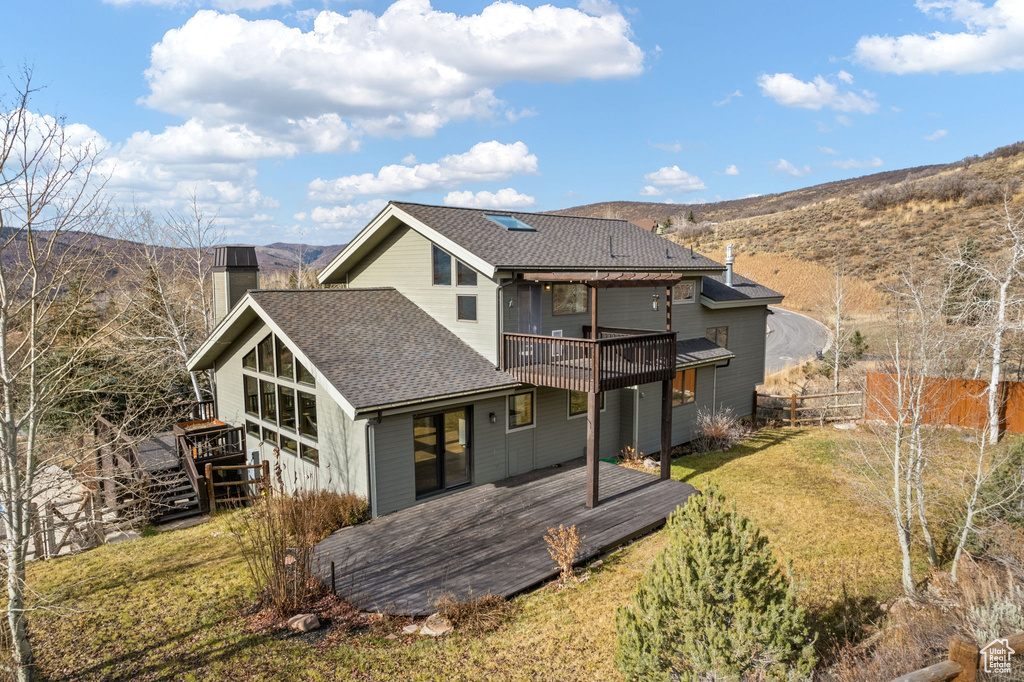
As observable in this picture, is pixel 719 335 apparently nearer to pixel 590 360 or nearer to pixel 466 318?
pixel 590 360

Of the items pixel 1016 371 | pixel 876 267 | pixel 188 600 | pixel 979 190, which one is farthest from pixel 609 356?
pixel 979 190

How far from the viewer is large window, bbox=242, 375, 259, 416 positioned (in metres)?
16.4

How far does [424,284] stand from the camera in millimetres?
16609

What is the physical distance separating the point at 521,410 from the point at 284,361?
6242 millimetres

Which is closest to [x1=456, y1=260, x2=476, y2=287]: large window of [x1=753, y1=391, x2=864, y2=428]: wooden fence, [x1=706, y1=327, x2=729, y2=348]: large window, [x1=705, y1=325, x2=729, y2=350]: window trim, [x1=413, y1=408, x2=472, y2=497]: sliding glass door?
[x1=413, y1=408, x2=472, y2=497]: sliding glass door

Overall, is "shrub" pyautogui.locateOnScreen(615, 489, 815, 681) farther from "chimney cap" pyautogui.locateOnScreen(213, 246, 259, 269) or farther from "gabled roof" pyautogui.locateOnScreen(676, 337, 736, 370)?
"chimney cap" pyautogui.locateOnScreen(213, 246, 259, 269)

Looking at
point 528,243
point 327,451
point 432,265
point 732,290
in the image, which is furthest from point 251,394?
point 732,290

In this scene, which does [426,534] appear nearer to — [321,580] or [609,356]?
[321,580]

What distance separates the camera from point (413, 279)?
55.6ft

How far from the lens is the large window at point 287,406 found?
14.6 meters

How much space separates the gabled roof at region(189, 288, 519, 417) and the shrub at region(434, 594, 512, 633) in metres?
4.25

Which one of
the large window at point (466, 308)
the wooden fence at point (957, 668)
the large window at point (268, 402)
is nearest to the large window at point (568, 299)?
the large window at point (466, 308)

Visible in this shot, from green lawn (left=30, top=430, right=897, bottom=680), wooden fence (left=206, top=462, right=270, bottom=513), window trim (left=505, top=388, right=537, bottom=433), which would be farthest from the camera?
window trim (left=505, top=388, right=537, bottom=433)

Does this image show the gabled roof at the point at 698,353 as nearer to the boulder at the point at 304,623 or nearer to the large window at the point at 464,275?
the large window at the point at 464,275
